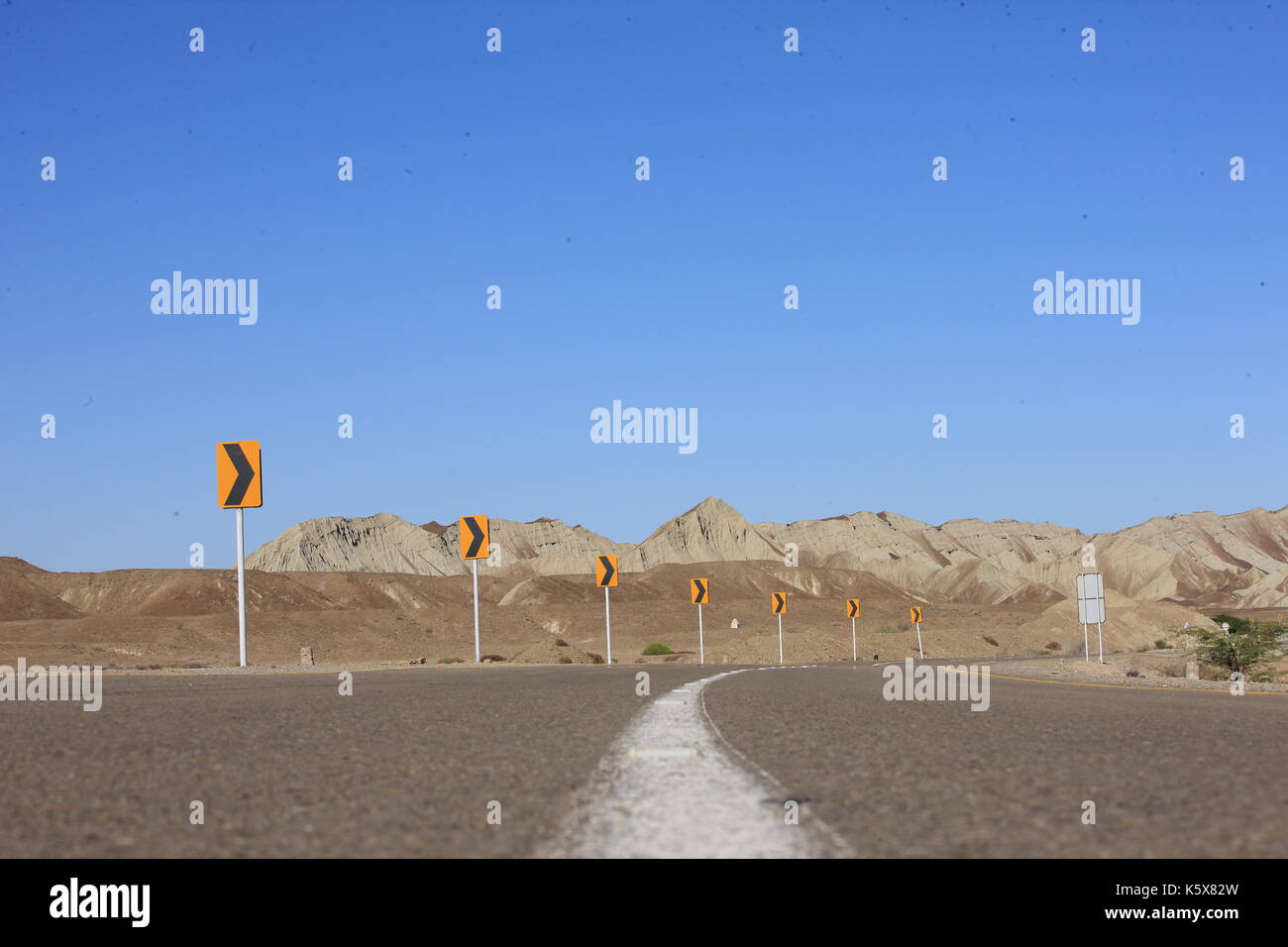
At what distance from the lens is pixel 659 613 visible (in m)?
112

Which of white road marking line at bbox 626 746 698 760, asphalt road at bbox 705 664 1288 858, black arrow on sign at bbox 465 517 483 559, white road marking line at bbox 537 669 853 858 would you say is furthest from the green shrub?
white road marking line at bbox 537 669 853 858

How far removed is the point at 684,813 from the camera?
558 centimetres

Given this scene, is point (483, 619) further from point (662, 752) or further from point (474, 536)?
point (662, 752)

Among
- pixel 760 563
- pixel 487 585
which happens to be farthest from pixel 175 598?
pixel 760 563

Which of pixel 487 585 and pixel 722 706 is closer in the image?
pixel 722 706

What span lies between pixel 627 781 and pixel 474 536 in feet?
111

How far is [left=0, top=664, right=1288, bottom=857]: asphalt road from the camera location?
504cm

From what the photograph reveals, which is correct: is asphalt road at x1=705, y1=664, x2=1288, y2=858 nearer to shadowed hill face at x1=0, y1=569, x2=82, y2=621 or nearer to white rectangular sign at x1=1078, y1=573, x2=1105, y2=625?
white rectangular sign at x1=1078, y1=573, x2=1105, y2=625

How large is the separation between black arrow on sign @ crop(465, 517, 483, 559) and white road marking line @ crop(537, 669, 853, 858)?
3173cm

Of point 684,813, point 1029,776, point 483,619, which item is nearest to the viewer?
point 684,813

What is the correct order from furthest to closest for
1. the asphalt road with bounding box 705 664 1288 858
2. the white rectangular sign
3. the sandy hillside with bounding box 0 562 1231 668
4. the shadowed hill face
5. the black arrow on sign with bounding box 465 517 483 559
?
the shadowed hill face → the sandy hillside with bounding box 0 562 1231 668 → the white rectangular sign → the black arrow on sign with bounding box 465 517 483 559 → the asphalt road with bounding box 705 664 1288 858

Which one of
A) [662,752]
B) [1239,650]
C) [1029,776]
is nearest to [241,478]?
[662,752]
